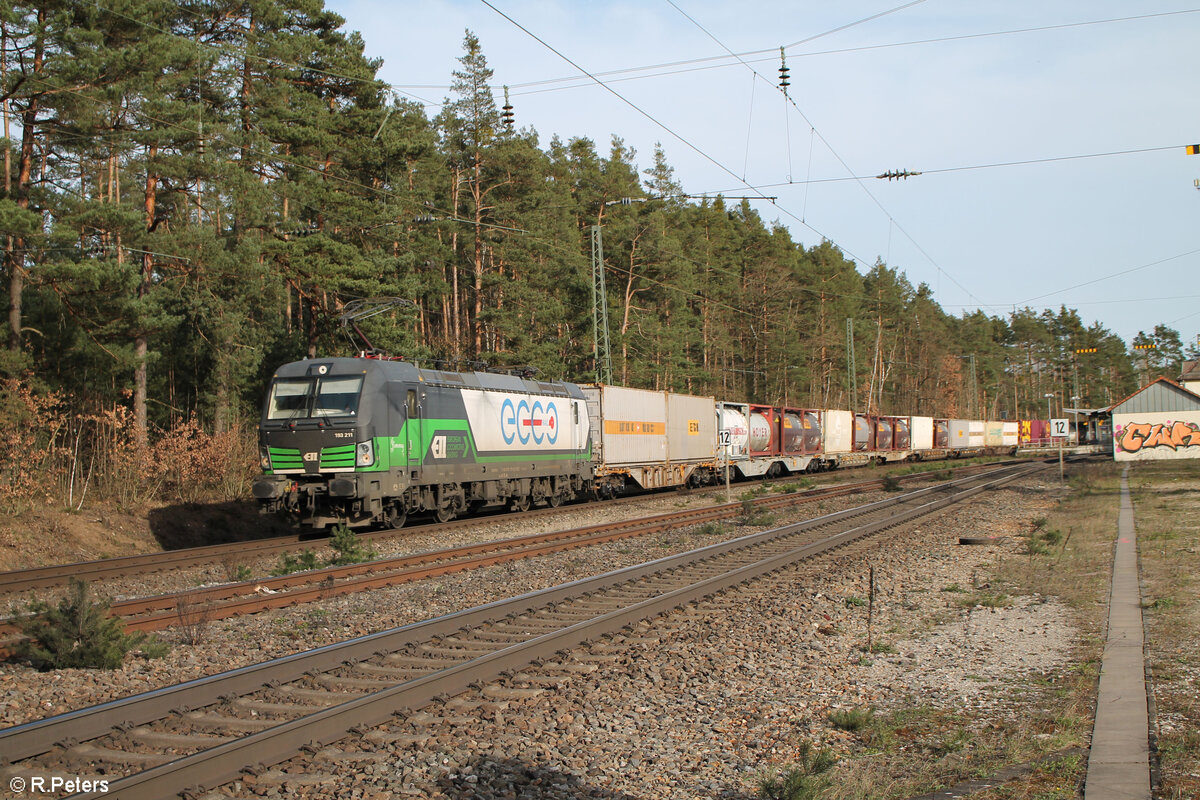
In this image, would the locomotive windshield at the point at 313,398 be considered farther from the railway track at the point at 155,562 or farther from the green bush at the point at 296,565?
the green bush at the point at 296,565

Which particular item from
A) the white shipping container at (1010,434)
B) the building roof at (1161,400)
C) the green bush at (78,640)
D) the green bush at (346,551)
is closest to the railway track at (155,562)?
the green bush at (346,551)

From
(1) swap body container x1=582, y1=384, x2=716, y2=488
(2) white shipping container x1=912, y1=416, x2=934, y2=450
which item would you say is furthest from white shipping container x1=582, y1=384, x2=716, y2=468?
(2) white shipping container x1=912, y1=416, x2=934, y2=450

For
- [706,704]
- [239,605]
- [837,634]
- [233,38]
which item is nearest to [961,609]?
[837,634]

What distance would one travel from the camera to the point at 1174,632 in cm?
870

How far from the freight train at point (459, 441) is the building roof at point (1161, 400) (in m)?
28.8

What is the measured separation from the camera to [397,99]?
39.2 metres

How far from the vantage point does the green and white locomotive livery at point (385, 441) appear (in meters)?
16.4

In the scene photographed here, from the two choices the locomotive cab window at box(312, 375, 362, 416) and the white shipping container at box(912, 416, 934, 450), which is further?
the white shipping container at box(912, 416, 934, 450)

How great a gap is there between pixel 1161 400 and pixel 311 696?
181 ft

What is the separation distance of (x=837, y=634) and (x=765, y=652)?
1323 mm

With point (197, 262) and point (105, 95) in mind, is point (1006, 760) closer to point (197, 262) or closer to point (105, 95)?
point (105, 95)

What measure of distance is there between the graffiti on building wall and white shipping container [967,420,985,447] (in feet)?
58.6

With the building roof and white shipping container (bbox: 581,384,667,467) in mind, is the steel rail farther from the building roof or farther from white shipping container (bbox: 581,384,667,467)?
the building roof

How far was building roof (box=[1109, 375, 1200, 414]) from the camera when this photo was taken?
48719 mm
